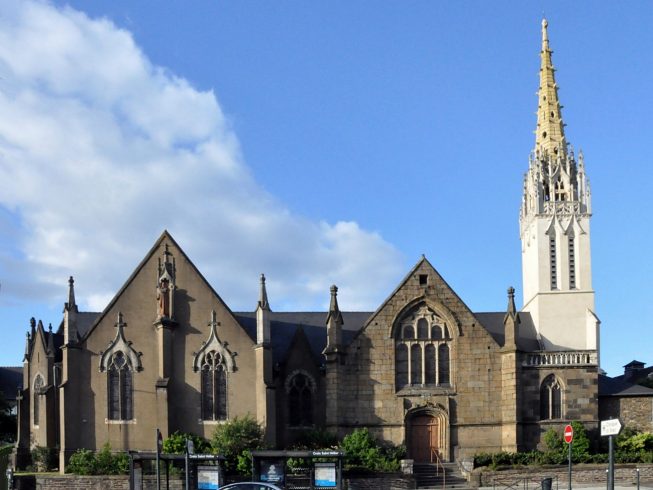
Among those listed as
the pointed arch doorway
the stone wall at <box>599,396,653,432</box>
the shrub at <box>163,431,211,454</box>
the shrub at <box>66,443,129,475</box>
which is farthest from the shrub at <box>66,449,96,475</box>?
the stone wall at <box>599,396,653,432</box>

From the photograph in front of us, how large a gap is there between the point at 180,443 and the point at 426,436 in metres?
12.3

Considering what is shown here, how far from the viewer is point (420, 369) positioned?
49.5 metres

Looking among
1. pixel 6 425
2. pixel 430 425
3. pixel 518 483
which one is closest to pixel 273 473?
pixel 518 483

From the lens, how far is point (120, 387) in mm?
48594

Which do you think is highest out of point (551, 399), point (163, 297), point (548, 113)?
point (548, 113)

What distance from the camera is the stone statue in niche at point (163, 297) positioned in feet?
160

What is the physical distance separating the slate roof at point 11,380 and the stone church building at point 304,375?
4394 centimetres

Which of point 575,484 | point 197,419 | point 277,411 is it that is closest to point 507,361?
point 575,484

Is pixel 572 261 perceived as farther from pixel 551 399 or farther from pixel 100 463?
pixel 100 463

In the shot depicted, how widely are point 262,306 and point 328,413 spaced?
6.20m

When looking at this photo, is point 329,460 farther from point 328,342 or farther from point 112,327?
point 112,327

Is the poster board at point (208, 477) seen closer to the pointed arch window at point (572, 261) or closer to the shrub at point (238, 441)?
the shrub at point (238, 441)

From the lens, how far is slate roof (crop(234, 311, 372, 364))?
51.8 m

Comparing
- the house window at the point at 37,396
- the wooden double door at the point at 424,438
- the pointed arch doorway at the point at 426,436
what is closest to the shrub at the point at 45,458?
the house window at the point at 37,396
